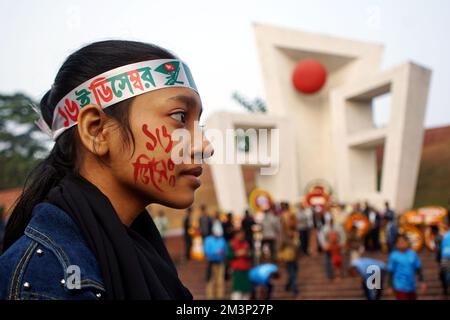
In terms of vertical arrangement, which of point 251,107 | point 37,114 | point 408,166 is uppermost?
point 251,107

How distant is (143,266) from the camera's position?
3.94 feet

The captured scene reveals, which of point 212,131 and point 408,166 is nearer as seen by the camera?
point 212,131

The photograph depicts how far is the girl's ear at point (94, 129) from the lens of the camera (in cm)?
124

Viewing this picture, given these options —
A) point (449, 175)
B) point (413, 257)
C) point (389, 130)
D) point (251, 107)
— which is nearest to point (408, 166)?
point (389, 130)

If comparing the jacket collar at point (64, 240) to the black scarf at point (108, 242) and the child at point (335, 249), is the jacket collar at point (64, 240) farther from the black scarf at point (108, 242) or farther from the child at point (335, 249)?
the child at point (335, 249)

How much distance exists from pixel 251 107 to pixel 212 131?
39760mm

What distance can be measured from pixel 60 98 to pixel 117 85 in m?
0.20

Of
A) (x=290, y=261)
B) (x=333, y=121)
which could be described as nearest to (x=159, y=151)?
(x=290, y=261)

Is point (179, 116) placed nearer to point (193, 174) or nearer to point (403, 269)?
point (193, 174)

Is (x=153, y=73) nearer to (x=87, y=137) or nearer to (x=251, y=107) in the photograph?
(x=87, y=137)

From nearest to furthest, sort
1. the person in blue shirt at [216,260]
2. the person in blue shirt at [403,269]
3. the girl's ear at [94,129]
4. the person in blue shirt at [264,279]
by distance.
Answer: the girl's ear at [94,129]
the person in blue shirt at [403,269]
the person in blue shirt at [264,279]
the person in blue shirt at [216,260]

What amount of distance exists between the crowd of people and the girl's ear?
3808 mm

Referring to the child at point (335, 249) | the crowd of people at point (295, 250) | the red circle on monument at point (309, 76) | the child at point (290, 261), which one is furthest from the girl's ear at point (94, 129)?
the red circle on monument at point (309, 76)
